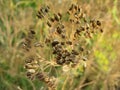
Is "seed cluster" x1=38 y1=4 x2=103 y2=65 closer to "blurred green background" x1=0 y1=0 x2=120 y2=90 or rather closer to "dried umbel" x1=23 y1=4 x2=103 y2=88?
"dried umbel" x1=23 y1=4 x2=103 y2=88

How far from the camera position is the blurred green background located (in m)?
2.55

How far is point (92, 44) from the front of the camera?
2.57 metres

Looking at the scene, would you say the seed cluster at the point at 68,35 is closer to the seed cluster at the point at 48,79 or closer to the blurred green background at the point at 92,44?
the seed cluster at the point at 48,79

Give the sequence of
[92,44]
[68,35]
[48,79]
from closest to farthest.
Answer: [48,79] < [68,35] < [92,44]

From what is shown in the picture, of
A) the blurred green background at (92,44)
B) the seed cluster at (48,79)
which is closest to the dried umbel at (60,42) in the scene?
the seed cluster at (48,79)

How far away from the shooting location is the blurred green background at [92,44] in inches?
100

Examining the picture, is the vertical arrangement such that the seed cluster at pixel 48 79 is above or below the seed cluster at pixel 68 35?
below

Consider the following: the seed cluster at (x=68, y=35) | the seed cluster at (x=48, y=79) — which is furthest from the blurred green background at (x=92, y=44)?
the seed cluster at (x=48, y=79)

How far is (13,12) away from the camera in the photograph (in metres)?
2.91

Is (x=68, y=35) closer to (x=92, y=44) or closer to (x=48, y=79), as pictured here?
(x=48, y=79)

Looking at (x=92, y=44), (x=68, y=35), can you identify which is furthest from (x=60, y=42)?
(x=92, y=44)

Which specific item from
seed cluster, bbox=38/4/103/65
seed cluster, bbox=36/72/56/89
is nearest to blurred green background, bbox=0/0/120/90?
seed cluster, bbox=38/4/103/65

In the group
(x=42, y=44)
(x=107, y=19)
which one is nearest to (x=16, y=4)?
(x=107, y=19)

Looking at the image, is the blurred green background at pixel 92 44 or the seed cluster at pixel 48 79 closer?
the seed cluster at pixel 48 79
